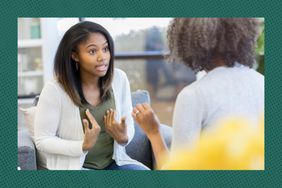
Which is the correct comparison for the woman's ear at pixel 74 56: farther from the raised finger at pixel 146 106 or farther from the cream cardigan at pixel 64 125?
the raised finger at pixel 146 106

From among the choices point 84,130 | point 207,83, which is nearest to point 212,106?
point 207,83

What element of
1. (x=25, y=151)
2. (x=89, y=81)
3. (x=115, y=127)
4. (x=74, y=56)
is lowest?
(x=25, y=151)

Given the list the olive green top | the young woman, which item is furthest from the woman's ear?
the olive green top

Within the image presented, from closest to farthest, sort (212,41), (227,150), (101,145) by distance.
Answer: (212,41), (227,150), (101,145)

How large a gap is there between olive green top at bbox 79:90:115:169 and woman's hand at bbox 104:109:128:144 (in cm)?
2

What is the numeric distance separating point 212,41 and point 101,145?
0.72 meters

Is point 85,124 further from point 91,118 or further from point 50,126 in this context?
point 50,126

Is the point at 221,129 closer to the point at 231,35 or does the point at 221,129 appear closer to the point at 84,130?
the point at 231,35

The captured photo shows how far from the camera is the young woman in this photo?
83.9 inches

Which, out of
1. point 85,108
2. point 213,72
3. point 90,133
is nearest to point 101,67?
point 85,108

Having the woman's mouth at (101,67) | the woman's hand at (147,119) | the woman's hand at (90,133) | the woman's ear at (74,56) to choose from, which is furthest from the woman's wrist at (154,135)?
the woman's ear at (74,56)

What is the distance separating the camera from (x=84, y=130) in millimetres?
2182

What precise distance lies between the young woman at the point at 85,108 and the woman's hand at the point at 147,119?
39 millimetres

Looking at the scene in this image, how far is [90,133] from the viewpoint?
218 centimetres
